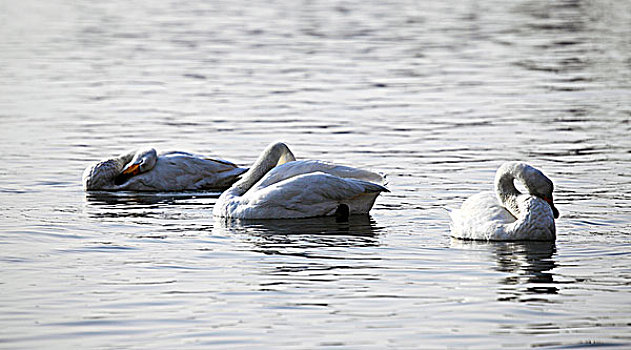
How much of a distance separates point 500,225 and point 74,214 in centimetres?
462

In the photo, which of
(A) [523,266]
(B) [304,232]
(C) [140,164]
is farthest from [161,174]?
(A) [523,266]

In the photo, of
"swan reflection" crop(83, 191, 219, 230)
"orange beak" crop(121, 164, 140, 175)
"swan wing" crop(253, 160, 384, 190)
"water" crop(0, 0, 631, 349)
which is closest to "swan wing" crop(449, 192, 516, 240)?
"water" crop(0, 0, 631, 349)

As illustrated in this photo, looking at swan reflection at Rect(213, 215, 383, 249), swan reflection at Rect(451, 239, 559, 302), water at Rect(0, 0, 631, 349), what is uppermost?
water at Rect(0, 0, 631, 349)

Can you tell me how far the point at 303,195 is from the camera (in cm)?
1307

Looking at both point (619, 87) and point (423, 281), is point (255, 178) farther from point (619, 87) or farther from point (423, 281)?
point (619, 87)

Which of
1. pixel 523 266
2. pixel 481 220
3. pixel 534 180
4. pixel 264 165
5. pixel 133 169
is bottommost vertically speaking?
pixel 523 266

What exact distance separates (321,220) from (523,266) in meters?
2.95

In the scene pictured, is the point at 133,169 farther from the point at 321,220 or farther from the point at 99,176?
the point at 321,220

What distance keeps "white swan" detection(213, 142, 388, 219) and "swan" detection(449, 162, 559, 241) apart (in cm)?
139

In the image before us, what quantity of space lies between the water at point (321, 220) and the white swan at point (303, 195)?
0.66 ft

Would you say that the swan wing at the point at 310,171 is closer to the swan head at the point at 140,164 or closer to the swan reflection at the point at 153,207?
the swan reflection at the point at 153,207

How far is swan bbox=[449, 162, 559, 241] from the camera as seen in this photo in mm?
11609

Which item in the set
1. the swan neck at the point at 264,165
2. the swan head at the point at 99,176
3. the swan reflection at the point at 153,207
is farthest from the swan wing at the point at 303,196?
the swan head at the point at 99,176

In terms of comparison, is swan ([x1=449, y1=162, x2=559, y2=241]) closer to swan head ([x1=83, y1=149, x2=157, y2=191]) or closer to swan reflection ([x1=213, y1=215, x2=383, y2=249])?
swan reflection ([x1=213, y1=215, x2=383, y2=249])
